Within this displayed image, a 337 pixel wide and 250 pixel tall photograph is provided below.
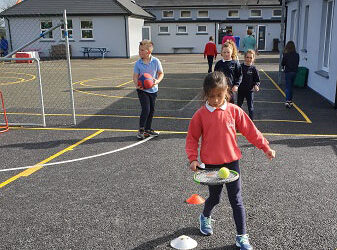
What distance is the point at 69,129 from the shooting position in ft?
29.1

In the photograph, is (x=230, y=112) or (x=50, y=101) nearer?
(x=230, y=112)

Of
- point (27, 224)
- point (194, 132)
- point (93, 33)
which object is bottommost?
point (27, 224)

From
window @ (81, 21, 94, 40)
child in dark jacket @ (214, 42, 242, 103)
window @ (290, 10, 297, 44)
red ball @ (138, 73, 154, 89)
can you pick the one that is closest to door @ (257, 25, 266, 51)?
window @ (81, 21, 94, 40)

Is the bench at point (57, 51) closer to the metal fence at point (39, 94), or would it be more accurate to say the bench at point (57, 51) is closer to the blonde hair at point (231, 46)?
the metal fence at point (39, 94)

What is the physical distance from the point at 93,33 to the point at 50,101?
23.0m

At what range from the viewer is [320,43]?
13.7 m

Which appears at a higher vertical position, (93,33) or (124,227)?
(93,33)

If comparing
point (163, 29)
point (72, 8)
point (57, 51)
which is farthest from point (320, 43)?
point (163, 29)

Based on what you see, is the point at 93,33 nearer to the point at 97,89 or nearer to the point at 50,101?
the point at 97,89

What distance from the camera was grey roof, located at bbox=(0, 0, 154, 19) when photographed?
33.3m

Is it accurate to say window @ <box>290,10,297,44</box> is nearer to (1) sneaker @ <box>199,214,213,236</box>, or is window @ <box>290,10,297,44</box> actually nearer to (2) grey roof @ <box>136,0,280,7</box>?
(1) sneaker @ <box>199,214,213,236</box>

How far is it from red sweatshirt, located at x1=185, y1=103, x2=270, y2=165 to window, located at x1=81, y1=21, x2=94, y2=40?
32878 mm

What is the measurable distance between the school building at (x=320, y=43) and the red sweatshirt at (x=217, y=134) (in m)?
8.48

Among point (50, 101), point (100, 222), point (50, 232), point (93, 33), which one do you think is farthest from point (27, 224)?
point (93, 33)
